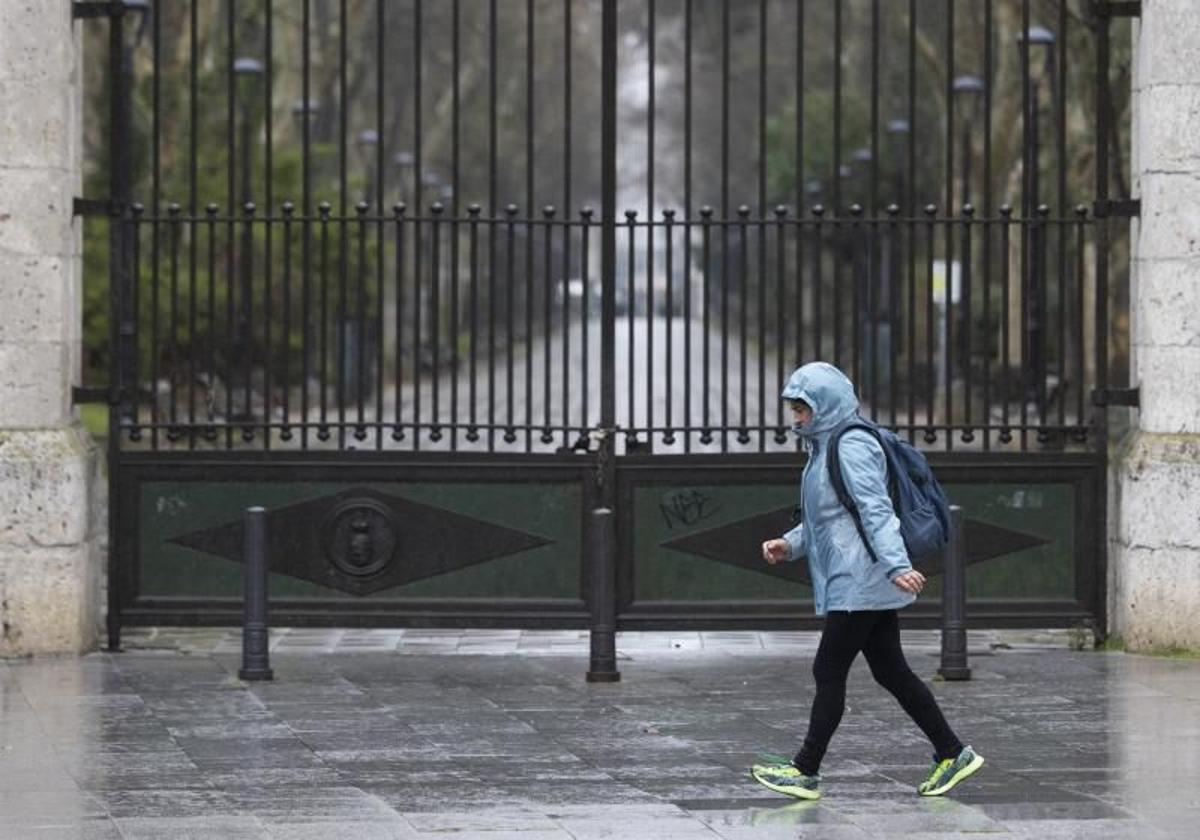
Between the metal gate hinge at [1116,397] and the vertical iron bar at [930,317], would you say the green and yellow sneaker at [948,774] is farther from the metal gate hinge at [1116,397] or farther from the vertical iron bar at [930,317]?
the metal gate hinge at [1116,397]

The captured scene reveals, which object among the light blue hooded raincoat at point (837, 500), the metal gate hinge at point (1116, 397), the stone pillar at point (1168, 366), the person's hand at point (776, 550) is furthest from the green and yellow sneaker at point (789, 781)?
the metal gate hinge at point (1116, 397)

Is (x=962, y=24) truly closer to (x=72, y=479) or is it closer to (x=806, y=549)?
(x=72, y=479)

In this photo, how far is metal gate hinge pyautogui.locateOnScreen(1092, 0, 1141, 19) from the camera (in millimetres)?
14297

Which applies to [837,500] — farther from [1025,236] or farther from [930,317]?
[1025,236]

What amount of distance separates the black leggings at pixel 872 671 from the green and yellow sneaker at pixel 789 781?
0.03 meters

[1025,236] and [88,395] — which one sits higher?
[1025,236]

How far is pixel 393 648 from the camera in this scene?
1479 centimetres

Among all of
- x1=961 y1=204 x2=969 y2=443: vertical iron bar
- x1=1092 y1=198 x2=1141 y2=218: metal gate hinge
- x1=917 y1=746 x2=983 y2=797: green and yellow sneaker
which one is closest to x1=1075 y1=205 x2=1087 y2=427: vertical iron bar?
x1=1092 y1=198 x2=1141 y2=218: metal gate hinge

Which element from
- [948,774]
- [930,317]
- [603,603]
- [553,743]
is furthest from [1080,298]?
[948,774]

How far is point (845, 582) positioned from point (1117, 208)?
17.6 feet

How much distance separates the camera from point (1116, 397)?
14.3 metres

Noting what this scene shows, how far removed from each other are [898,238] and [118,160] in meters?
4.19

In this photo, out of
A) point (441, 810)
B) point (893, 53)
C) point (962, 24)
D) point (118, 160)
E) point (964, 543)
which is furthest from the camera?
point (893, 53)

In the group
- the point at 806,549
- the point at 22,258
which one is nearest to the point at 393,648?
the point at 22,258
